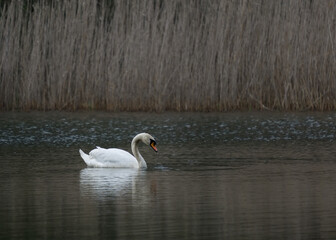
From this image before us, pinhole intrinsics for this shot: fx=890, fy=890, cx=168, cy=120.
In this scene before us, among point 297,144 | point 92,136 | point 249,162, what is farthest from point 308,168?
point 92,136

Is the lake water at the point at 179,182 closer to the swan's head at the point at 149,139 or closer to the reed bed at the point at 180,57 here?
the swan's head at the point at 149,139

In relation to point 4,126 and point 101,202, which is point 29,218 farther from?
point 4,126

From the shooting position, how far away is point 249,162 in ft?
36.5

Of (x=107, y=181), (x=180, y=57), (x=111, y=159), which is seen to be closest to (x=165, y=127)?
(x=180, y=57)

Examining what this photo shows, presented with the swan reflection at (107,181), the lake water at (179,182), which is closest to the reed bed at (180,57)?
the lake water at (179,182)

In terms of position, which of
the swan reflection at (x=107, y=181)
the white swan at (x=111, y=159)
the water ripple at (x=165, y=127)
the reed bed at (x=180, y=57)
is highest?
the reed bed at (x=180, y=57)

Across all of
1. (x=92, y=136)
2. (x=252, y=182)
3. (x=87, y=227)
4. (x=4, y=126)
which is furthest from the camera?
(x=4, y=126)

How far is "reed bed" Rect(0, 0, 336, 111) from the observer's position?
18.2 m

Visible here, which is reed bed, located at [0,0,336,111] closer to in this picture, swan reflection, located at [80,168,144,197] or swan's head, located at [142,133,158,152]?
swan's head, located at [142,133,158,152]

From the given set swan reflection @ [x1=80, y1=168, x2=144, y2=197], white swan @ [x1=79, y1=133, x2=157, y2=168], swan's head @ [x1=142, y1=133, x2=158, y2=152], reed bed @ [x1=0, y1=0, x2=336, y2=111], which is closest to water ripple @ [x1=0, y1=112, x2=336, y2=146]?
reed bed @ [x1=0, y1=0, x2=336, y2=111]

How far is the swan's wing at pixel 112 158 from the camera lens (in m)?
11.4

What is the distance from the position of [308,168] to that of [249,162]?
962mm

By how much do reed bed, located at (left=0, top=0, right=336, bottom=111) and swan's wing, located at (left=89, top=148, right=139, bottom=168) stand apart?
7.17 metres

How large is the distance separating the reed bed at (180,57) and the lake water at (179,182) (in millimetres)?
1705
